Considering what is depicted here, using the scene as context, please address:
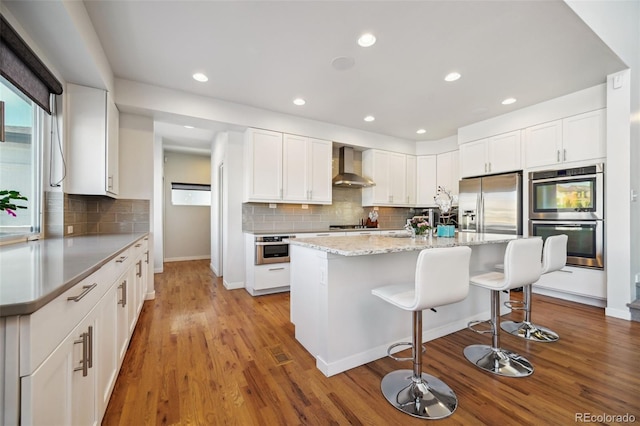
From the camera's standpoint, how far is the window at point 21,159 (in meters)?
1.96

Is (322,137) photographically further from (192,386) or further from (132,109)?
(192,386)

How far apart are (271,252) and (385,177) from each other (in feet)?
9.37

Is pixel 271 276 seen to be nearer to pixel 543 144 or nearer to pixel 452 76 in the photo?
pixel 452 76

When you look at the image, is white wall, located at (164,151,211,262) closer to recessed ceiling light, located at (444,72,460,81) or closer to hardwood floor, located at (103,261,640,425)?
hardwood floor, located at (103,261,640,425)

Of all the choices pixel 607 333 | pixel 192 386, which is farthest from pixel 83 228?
pixel 607 333

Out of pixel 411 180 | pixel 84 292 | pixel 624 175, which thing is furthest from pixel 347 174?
pixel 84 292

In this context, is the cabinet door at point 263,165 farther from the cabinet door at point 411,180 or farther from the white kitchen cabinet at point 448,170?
the white kitchen cabinet at point 448,170

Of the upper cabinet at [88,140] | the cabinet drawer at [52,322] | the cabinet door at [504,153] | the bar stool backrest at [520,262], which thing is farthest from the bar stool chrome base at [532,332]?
the upper cabinet at [88,140]

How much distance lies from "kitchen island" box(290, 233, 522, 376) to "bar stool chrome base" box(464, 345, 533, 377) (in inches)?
15.1

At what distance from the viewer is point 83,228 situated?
3016 mm

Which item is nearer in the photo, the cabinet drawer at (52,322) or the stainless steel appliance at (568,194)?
the cabinet drawer at (52,322)

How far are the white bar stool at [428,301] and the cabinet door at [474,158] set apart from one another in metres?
3.43

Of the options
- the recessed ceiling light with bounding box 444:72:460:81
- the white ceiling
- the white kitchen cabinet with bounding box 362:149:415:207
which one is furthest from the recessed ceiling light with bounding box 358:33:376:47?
the white kitchen cabinet with bounding box 362:149:415:207

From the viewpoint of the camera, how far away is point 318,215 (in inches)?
196
